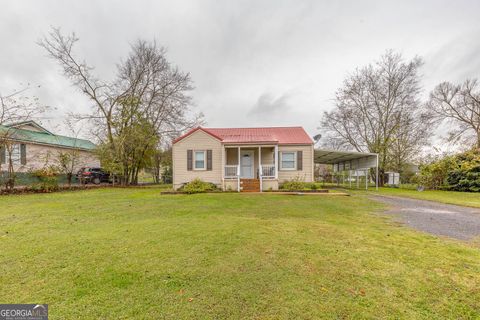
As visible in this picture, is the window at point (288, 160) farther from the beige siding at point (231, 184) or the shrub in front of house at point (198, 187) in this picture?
the shrub in front of house at point (198, 187)

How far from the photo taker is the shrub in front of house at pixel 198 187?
12.7 meters

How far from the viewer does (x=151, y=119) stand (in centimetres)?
1986

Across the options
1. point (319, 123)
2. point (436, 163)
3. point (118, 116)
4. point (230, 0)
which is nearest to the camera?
point (230, 0)

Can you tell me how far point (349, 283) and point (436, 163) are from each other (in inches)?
813

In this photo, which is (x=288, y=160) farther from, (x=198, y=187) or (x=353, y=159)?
(x=353, y=159)

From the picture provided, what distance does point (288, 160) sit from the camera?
49.3 feet

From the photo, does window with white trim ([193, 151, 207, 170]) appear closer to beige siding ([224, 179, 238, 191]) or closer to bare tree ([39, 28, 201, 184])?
beige siding ([224, 179, 238, 191])

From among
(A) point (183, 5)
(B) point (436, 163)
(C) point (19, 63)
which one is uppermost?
(A) point (183, 5)

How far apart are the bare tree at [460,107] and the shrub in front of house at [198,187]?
72.2ft

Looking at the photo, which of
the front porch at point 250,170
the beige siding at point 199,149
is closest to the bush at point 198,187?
the beige siding at point 199,149

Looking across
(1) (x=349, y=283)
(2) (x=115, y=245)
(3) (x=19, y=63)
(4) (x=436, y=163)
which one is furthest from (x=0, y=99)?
(4) (x=436, y=163)

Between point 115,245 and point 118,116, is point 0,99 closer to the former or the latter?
point 118,116

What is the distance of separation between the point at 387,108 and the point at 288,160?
536 inches

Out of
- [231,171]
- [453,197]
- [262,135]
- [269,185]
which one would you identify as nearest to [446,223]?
[269,185]
